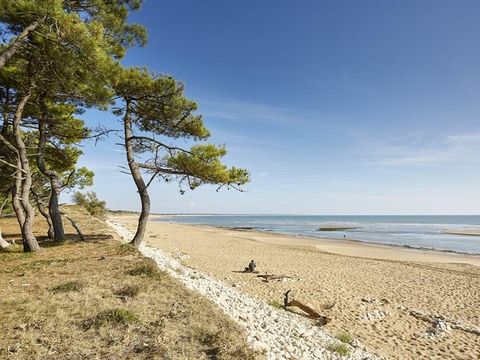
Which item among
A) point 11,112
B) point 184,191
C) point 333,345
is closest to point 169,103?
point 184,191

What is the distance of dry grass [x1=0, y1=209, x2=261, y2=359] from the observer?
452cm

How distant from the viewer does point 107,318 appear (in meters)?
5.32

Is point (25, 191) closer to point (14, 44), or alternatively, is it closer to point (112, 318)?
point (14, 44)

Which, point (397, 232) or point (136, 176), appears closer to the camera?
point (136, 176)

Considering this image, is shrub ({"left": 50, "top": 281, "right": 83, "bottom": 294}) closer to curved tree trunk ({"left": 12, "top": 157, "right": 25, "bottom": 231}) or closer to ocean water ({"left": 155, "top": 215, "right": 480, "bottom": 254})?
curved tree trunk ({"left": 12, "top": 157, "right": 25, "bottom": 231})

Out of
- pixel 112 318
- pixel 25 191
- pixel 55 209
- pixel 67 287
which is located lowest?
pixel 112 318

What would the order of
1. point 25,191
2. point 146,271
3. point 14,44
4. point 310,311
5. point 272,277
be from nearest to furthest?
1. point 146,271
2. point 14,44
3. point 310,311
4. point 25,191
5. point 272,277

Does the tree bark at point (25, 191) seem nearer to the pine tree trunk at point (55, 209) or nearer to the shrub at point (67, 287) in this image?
the pine tree trunk at point (55, 209)

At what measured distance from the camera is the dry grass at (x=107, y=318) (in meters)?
4.52

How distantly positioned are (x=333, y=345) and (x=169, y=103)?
32.0 ft

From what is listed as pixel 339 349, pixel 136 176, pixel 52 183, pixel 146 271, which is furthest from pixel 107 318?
pixel 52 183

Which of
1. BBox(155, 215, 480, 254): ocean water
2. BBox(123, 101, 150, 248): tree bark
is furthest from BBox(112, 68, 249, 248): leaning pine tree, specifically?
BBox(155, 215, 480, 254): ocean water

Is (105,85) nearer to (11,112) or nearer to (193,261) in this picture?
(11,112)

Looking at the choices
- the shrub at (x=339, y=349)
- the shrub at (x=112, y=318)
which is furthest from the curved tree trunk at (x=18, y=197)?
the shrub at (x=339, y=349)
